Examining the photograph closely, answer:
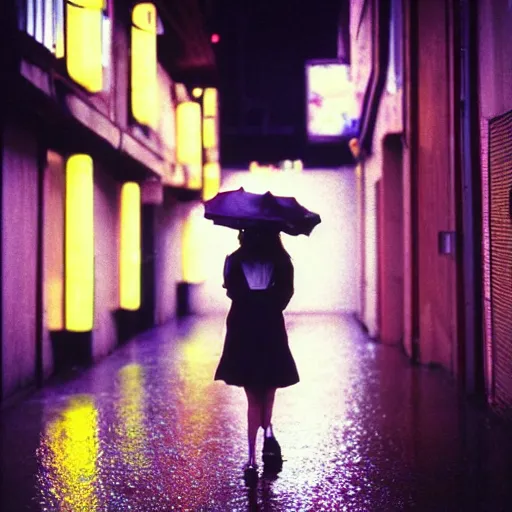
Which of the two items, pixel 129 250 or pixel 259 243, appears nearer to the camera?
pixel 259 243

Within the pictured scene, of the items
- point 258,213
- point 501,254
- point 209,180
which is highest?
point 209,180

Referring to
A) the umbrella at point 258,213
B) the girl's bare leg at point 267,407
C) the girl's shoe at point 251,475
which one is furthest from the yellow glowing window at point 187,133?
the girl's shoe at point 251,475

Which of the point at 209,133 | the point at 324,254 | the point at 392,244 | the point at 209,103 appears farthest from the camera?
the point at 324,254

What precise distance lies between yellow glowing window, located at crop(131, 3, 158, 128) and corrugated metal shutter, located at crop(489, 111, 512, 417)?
20.8 feet

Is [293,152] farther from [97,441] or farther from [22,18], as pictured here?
[97,441]

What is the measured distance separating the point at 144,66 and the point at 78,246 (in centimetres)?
380

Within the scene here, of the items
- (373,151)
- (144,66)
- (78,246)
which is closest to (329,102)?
(373,151)

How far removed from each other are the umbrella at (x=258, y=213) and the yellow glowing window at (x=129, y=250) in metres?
6.63

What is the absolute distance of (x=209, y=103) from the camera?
60.4 feet

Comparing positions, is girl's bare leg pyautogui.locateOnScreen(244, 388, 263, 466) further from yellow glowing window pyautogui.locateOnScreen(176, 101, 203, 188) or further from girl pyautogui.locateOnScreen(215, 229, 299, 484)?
yellow glowing window pyautogui.locateOnScreen(176, 101, 203, 188)

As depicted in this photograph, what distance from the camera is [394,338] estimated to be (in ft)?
40.1

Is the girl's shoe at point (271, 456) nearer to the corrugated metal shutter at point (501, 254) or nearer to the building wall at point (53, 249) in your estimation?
the corrugated metal shutter at point (501, 254)

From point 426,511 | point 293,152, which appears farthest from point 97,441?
point 293,152

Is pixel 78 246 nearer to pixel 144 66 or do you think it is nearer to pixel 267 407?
pixel 144 66
